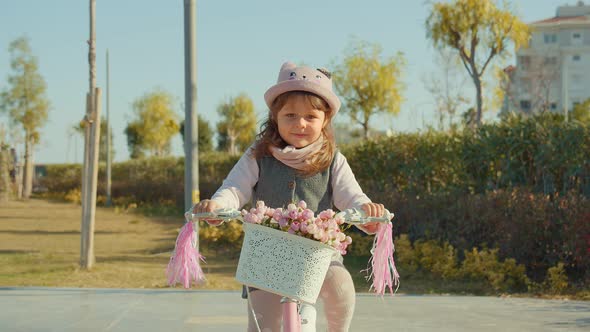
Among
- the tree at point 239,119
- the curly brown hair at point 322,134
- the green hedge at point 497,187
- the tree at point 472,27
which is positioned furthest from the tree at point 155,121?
the curly brown hair at point 322,134

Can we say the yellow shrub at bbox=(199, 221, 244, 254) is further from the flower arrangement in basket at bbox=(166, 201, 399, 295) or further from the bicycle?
the bicycle

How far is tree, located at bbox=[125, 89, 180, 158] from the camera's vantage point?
4278 cm

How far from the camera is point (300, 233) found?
2.41 meters

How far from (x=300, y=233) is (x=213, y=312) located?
3296mm

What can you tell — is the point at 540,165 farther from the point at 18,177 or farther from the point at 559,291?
the point at 18,177

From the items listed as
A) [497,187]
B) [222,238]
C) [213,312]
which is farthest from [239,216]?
[222,238]

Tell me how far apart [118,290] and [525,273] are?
13.7 ft

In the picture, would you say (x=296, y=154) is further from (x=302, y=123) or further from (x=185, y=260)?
(x=185, y=260)

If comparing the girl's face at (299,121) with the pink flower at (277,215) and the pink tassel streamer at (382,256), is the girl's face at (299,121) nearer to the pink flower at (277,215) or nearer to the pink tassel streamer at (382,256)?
the pink tassel streamer at (382,256)

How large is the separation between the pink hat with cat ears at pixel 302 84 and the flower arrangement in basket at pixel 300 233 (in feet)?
1.95

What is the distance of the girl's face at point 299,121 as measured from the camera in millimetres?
3051

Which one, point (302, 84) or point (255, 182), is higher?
point (302, 84)

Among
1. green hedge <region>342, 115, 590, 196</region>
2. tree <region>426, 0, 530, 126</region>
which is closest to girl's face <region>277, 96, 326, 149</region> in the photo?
green hedge <region>342, 115, 590, 196</region>

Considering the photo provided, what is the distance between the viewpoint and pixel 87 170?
27.2ft
